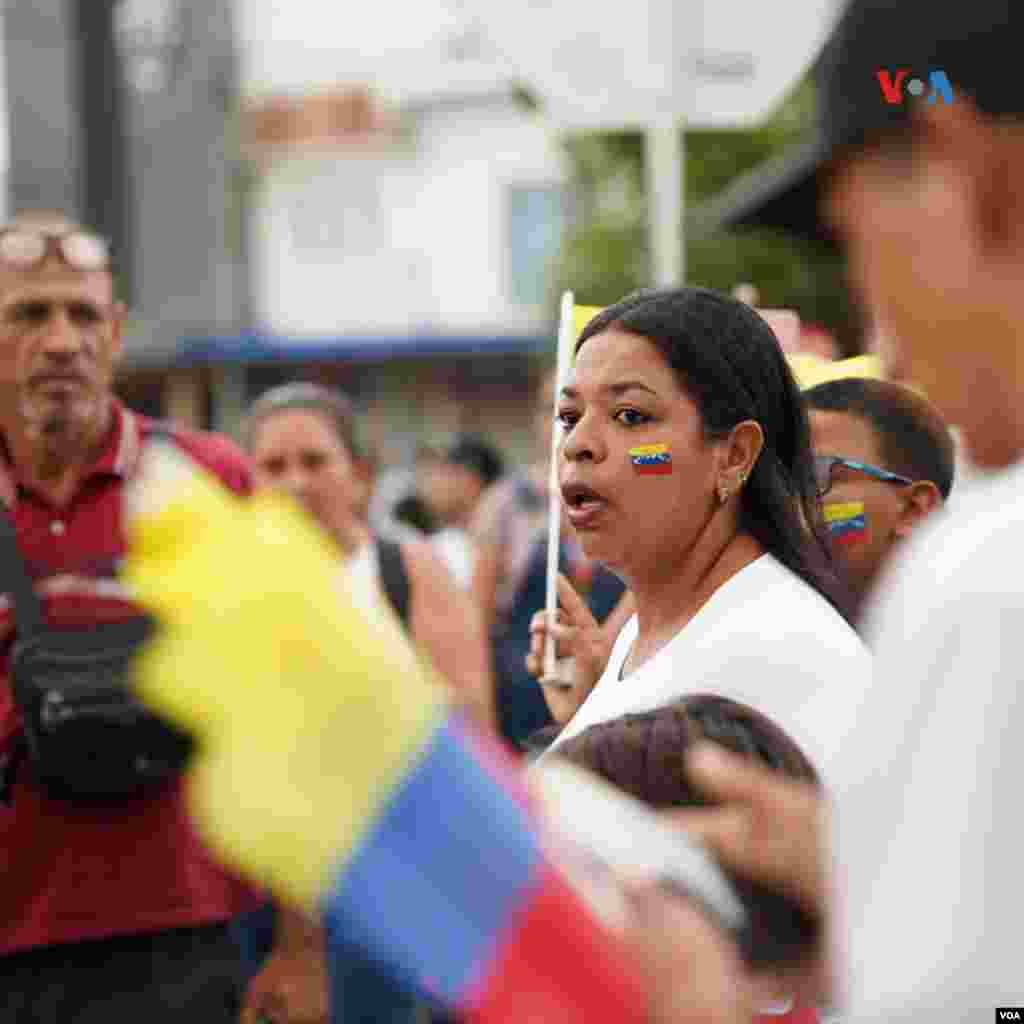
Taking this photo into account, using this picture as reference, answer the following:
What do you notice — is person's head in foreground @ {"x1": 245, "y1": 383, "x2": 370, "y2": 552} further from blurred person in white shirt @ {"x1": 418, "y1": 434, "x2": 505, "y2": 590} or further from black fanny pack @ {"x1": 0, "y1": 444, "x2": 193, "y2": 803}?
blurred person in white shirt @ {"x1": 418, "y1": 434, "x2": 505, "y2": 590}

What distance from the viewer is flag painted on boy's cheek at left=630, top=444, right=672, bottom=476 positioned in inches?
109

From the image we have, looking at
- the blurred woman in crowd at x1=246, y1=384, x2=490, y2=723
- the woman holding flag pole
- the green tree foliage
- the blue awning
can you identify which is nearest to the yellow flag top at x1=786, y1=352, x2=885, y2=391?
the blurred woman in crowd at x1=246, y1=384, x2=490, y2=723

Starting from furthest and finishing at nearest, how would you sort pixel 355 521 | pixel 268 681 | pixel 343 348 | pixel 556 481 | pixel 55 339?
pixel 343 348, pixel 355 521, pixel 55 339, pixel 556 481, pixel 268 681

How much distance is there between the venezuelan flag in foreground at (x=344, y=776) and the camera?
4.20 ft

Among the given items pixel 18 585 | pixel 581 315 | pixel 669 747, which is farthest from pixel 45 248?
pixel 669 747

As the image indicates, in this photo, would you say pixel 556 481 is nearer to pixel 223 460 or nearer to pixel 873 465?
pixel 873 465

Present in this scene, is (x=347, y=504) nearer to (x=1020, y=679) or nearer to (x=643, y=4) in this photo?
(x=643, y=4)

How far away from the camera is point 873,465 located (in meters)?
3.61

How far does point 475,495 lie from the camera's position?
1071 cm

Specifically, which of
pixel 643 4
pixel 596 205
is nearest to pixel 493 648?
pixel 643 4

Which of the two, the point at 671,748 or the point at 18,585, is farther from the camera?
the point at 18,585

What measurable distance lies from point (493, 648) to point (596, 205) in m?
12.1

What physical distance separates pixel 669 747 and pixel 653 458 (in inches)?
29.7

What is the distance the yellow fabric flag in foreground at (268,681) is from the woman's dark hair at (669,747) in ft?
2.53
